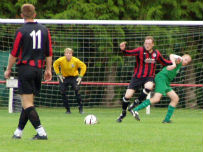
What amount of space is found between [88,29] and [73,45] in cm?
70

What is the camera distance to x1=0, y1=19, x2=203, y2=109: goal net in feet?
53.3

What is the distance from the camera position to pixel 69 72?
15.4 m

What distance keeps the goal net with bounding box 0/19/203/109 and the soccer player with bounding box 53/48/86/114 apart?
0.62m

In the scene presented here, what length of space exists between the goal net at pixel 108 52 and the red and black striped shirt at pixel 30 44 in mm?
8131

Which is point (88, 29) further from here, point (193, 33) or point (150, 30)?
point (193, 33)

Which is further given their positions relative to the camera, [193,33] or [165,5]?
[165,5]

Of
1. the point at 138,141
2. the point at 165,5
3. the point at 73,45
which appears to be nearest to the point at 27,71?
the point at 138,141

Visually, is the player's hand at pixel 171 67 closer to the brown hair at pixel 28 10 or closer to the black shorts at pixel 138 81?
the black shorts at pixel 138 81

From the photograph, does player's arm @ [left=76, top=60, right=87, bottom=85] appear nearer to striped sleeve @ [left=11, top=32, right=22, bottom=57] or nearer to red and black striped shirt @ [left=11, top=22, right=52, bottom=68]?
red and black striped shirt @ [left=11, top=22, right=52, bottom=68]

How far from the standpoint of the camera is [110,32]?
684 inches

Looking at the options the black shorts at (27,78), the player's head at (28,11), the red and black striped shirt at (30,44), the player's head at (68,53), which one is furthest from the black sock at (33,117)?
the player's head at (68,53)

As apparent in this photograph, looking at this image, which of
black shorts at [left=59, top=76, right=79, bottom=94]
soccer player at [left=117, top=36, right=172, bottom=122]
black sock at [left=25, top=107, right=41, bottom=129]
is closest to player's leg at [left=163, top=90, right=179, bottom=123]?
soccer player at [left=117, top=36, right=172, bottom=122]

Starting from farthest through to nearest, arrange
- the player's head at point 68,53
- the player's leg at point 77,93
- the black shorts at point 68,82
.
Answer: the black shorts at point 68,82
the player's leg at point 77,93
the player's head at point 68,53

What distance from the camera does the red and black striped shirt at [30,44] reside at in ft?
24.6
